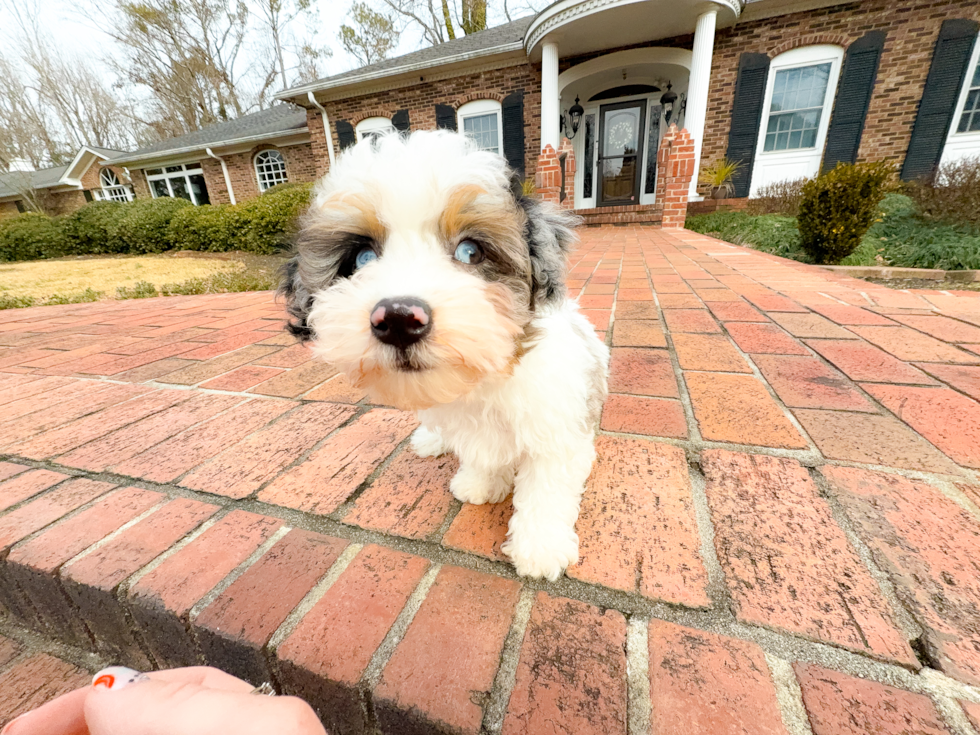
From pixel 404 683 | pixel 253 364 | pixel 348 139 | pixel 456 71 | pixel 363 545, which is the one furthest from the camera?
pixel 348 139

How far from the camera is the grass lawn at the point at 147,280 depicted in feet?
21.8

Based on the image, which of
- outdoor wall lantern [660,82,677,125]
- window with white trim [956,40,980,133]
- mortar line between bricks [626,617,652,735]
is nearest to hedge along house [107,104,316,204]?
outdoor wall lantern [660,82,677,125]

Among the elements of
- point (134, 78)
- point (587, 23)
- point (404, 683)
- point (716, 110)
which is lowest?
point (404, 683)

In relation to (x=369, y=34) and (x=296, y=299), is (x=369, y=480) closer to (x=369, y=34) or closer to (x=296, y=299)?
(x=296, y=299)

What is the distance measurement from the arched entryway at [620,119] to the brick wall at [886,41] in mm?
1451

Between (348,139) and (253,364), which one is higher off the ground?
(348,139)

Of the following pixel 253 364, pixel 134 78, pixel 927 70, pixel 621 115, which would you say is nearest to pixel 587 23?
pixel 621 115

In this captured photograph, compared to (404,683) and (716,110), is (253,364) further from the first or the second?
(716,110)

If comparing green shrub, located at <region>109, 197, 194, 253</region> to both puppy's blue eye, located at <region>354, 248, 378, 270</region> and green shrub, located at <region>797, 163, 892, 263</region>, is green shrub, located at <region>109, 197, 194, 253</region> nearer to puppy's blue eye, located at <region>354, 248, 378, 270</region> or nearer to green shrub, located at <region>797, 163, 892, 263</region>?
puppy's blue eye, located at <region>354, 248, 378, 270</region>

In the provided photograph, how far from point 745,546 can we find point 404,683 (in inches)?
39.4

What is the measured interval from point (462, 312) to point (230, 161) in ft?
73.9

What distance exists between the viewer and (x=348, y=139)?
14.6 m

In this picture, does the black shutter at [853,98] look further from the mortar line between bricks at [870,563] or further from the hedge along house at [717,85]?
the mortar line between bricks at [870,563]

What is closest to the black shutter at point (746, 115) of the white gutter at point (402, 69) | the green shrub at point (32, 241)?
the white gutter at point (402, 69)
